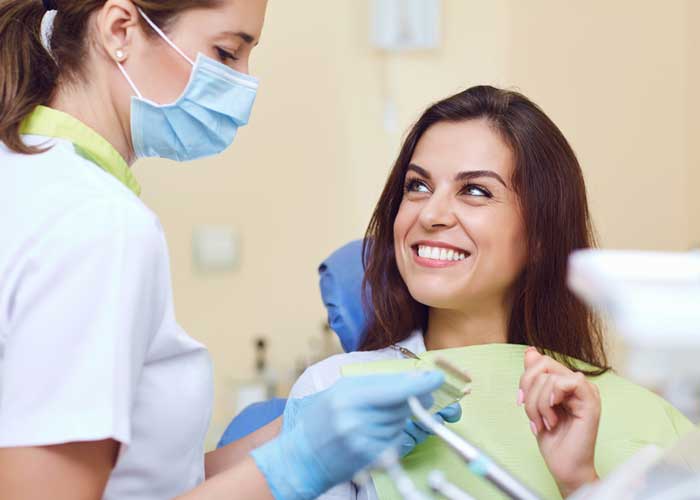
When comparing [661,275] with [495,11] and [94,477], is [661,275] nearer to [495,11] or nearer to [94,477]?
[94,477]

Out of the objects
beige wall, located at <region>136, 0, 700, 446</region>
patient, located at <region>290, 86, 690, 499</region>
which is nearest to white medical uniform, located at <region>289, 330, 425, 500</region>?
patient, located at <region>290, 86, 690, 499</region>

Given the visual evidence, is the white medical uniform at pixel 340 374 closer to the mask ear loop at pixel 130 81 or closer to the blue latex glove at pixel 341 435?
the blue latex glove at pixel 341 435

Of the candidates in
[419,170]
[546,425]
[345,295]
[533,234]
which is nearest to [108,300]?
[546,425]

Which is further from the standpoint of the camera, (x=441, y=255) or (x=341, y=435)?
(x=441, y=255)

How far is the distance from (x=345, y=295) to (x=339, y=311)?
0.14 feet

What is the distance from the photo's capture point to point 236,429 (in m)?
1.78

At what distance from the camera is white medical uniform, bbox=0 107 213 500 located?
0.94 m

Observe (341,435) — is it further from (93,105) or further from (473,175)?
(473,175)

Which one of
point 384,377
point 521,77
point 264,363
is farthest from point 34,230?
point 521,77

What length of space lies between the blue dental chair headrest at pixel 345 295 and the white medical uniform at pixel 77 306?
830mm

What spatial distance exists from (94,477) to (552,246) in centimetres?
97

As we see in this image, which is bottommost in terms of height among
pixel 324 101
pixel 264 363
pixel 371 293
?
pixel 264 363

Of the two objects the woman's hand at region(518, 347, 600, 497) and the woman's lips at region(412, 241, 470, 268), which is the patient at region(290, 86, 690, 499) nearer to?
the woman's lips at region(412, 241, 470, 268)

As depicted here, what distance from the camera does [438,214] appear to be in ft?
4.91
